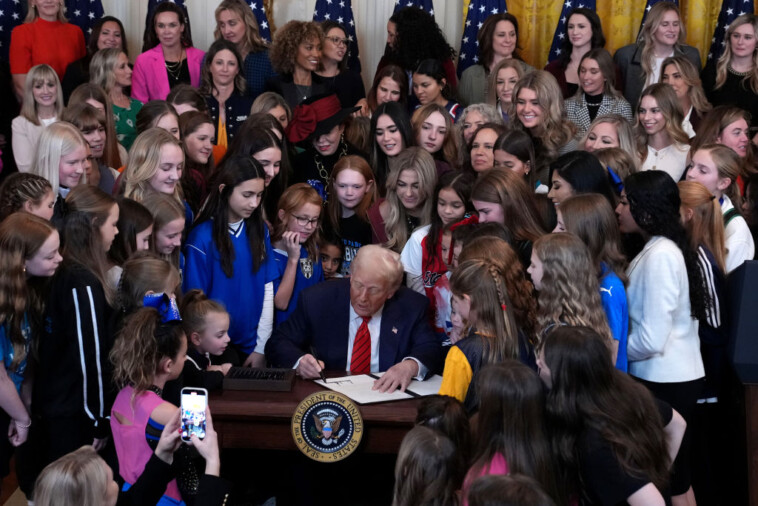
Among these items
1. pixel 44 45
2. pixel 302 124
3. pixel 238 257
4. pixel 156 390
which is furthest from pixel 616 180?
pixel 44 45

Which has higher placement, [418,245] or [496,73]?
[496,73]

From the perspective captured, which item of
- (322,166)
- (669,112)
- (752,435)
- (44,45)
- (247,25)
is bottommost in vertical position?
(752,435)

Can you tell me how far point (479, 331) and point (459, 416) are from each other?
0.54m

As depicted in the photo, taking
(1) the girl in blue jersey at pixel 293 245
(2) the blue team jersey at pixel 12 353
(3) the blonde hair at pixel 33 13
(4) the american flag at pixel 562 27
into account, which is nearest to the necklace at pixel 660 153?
(1) the girl in blue jersey at pixel 293 245

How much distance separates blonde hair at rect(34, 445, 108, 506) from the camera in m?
2.57

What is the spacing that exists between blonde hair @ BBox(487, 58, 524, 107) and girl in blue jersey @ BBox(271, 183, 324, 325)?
212 cm

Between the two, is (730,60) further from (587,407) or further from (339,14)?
(587,407)

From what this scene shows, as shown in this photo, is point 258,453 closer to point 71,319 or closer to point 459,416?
point 71,319

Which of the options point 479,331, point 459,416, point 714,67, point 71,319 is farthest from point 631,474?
point 714,67

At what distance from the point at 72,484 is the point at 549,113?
3.98 m

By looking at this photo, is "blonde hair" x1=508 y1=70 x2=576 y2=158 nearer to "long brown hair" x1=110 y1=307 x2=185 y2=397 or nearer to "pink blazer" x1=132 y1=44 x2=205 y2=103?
"pink blazer" x1=132 y1=44 x2=205 y2=103

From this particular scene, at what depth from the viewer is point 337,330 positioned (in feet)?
14.1

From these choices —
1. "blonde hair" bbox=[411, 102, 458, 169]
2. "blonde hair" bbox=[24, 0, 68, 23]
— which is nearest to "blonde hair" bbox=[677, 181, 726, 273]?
"blonde hair" bbox=[411, 102, 458, 169]

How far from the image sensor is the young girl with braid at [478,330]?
3.54 metres
